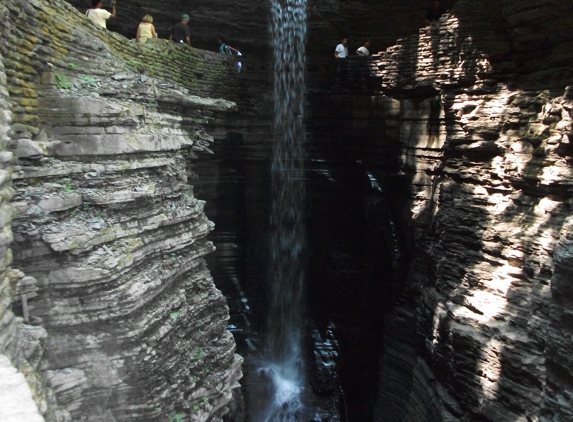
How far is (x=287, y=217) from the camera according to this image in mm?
14375

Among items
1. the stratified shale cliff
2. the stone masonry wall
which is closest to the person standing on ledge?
the stratified shale cliff

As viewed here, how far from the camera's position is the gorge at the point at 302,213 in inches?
185

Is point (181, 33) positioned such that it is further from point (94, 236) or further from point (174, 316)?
point (94, 236)

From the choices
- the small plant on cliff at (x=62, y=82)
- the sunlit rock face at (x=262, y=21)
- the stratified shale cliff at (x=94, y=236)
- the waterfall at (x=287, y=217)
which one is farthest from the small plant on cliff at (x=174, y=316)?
the sunlit rock face at (x=262, y=21)

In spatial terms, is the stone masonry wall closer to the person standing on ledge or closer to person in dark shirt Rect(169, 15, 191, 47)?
person in dark shirt Rect(169, 15, 191, 47)

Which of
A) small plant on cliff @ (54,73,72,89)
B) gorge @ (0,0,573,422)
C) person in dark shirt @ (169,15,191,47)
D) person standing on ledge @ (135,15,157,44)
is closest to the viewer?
gorge @ (0,0,573,422)

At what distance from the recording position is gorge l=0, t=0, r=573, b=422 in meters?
4.69

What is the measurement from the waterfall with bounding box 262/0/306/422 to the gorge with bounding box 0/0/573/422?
0.53 ft

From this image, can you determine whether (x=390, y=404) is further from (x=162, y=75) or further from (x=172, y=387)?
(x=162, y=75)

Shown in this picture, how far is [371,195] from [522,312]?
6475mm

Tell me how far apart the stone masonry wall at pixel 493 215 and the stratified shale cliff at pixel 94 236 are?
13.8 ft

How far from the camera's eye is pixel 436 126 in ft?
35.8

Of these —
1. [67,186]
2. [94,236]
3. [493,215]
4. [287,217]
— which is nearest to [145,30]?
[67,186]

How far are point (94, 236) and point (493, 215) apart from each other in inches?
259
